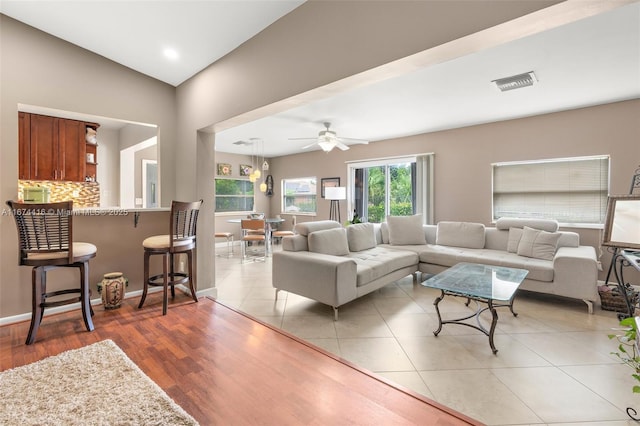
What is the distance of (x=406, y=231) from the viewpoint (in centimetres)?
485

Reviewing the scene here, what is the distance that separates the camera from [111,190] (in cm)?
536

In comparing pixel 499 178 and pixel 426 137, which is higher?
pixel 426 137

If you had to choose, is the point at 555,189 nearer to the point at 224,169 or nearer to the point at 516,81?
the point at 516,81

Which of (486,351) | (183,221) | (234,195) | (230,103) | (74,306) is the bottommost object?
(486,351)

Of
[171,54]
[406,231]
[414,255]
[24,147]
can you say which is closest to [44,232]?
[171,54]

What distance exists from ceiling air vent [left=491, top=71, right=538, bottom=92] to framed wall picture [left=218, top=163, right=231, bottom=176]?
6341mm

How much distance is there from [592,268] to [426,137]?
339 cm

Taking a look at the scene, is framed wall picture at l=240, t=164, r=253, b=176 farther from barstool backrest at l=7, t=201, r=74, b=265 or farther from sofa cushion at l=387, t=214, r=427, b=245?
barstool backrest at l=7, t=201, r=74, b=265

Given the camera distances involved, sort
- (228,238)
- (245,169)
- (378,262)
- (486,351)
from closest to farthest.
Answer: (486,351)
(378,262)
(228,238)
(245,169)

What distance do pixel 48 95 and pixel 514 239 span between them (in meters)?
5.82

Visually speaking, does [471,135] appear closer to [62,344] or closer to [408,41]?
[408,41]

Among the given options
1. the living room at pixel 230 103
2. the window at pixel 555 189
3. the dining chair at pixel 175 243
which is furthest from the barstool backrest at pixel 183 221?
the window at pixel 555 189

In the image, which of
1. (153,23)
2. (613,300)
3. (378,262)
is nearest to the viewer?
(153,23)

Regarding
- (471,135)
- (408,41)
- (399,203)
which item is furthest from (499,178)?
(408,41)
